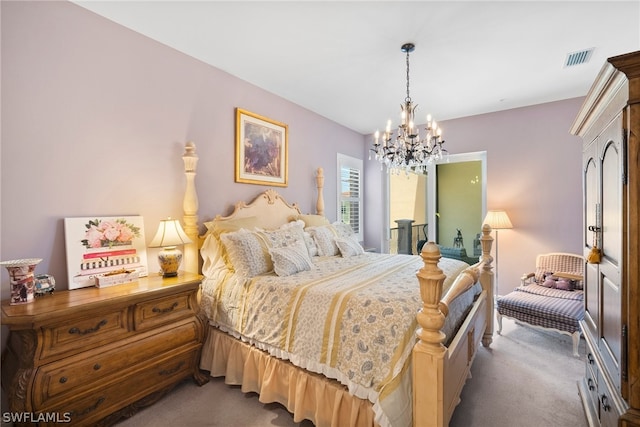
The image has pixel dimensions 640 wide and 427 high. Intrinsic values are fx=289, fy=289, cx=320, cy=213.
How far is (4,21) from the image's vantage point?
174cm

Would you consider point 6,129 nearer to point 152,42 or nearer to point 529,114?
point 152,42

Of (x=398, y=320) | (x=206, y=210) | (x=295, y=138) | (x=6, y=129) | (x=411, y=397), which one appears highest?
(x=295, y=138)

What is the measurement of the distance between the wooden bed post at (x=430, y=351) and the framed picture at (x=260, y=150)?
2.33 metres

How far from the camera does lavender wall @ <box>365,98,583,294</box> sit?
12.1 feet

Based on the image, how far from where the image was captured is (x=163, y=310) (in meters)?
2.06

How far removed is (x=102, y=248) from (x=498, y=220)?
4.28 m

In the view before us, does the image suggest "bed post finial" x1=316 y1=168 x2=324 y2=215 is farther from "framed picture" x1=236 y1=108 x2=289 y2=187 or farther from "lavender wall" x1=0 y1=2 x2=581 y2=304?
"framed picture" x1=236 y1=108 x2=289 y2=187

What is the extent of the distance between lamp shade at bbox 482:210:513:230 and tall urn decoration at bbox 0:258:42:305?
14.7 ft

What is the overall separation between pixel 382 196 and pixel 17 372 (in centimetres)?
478

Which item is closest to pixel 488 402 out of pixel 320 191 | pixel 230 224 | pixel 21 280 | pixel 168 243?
pixel 230 224

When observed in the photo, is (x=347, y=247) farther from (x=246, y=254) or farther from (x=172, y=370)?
(x=172, y=370)

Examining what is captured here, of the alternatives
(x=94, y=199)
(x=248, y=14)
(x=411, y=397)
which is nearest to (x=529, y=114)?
(x=248, y=14)

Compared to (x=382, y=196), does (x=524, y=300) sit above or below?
below

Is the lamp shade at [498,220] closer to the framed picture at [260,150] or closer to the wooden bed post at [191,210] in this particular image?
the framed picture at [260,150]
